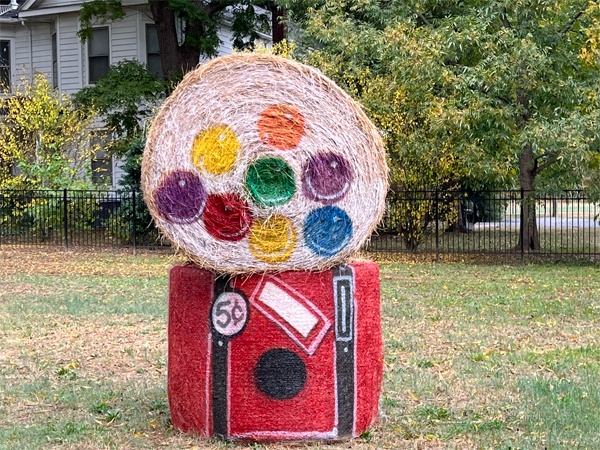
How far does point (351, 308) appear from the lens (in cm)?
538

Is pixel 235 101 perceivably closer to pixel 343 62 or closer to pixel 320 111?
pixel 320 111

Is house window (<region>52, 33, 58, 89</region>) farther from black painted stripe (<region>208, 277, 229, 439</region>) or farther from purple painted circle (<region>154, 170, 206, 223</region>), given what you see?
black painted stripe (<region>208, 277, 229, 439</region>)

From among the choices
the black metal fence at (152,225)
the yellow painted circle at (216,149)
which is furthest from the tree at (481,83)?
the yellow painted circle at (216,149)

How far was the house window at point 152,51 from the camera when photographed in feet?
85.4

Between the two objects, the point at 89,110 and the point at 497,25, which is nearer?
the point at 497,25

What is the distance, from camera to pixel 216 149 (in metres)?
5.37

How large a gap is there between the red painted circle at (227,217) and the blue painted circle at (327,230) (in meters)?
0.39

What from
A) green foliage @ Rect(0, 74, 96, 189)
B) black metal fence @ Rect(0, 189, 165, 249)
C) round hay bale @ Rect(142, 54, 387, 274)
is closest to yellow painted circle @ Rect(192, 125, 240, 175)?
round hay bale @ Rect(142, 54, 387, 274)

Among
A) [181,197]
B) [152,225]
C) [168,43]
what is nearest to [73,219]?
[152,225]

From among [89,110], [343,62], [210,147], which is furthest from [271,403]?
[89,110]

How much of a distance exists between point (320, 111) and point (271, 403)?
6.11 ft

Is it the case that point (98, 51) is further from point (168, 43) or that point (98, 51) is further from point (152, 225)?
point (152, 225)

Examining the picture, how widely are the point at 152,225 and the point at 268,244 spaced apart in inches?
610

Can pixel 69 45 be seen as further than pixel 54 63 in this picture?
No
